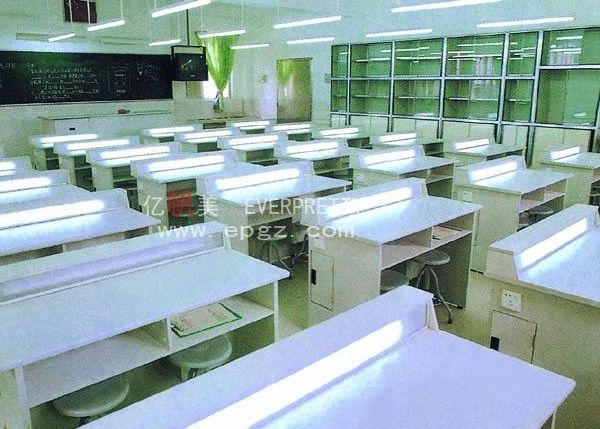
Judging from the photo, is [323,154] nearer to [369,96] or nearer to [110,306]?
[110,306]

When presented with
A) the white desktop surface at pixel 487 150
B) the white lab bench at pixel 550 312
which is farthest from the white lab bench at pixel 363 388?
the white desktop surface at pixel 487 150

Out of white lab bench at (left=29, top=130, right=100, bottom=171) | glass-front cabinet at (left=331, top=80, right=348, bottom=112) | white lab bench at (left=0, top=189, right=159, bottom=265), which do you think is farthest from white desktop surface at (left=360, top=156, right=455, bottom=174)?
glass-front cabinet at (left=331, top=80, right=348, bottom=112)

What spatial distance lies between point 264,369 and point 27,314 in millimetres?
1202

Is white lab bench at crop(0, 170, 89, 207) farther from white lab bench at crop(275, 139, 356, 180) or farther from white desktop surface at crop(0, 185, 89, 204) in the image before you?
white lab bench at crop(275, 139, 356, 180)

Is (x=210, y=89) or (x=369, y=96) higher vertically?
(x=210, y=89)

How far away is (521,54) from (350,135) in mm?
3160

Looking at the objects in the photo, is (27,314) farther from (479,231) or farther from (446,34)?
(446,34)

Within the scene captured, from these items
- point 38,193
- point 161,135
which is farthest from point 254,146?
point 38,193

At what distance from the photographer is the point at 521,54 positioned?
8984 mm

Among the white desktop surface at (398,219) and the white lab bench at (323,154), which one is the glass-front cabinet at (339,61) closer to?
the white lab bench at (323,154)

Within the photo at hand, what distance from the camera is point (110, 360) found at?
7.52 ft

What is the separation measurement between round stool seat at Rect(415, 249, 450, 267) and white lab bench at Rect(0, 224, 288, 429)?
1.52 m

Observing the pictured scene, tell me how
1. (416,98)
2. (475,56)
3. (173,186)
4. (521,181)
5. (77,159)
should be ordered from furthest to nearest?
(416,98)
(475,56)
(77,159)
(173,186)
(521,181)

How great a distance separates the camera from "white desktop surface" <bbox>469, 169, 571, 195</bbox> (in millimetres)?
4844
